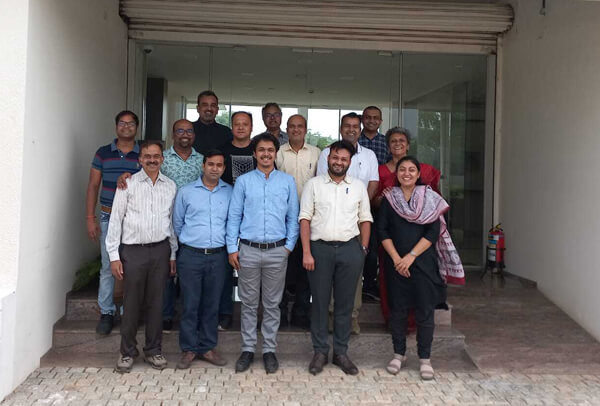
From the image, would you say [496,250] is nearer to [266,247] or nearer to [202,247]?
[266,247]

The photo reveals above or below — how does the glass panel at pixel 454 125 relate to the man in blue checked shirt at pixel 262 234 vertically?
above

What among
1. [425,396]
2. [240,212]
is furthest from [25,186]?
[425,396]

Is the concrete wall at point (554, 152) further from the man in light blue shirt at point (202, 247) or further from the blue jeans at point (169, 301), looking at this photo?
the blue jeans at point (169, 301)

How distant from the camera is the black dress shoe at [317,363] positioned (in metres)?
3.82

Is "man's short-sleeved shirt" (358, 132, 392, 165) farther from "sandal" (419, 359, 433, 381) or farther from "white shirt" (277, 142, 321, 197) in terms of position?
"sandal" (419, 359, 433, 381)

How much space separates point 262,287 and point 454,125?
438 cm

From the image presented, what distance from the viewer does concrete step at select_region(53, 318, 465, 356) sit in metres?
4.11

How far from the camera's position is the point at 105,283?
13.6 ft

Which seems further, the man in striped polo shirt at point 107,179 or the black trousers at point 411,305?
the man in striped polo shirt at point 107,179

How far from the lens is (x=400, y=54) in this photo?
22.8 feet

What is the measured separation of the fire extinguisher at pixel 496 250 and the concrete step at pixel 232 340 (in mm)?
2320

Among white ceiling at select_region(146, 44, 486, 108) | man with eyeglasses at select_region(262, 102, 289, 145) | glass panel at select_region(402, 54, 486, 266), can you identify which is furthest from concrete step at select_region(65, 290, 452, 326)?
white ceiling at select_region(146, 44, 486, 108)

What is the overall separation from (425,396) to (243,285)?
148 centimetres

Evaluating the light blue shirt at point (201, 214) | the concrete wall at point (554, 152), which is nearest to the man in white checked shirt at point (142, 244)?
the light blue shirt at point (201, 214)
